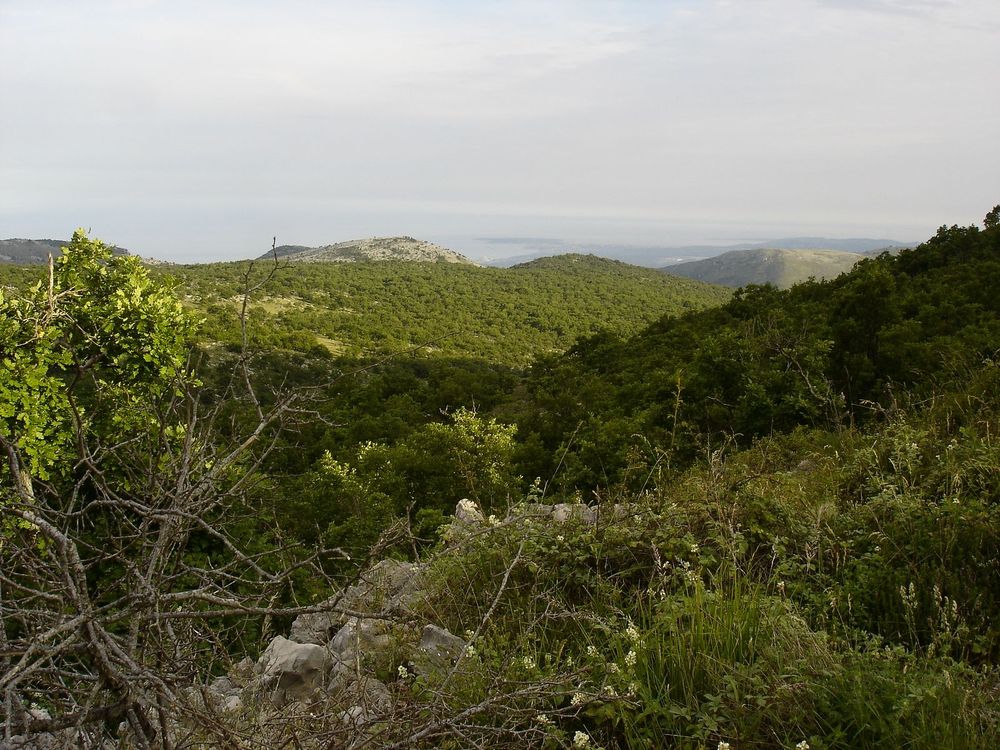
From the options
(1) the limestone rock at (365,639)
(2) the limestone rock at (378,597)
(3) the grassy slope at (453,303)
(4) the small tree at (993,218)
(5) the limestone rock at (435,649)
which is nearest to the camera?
(5) the limestone rock at (435,649)

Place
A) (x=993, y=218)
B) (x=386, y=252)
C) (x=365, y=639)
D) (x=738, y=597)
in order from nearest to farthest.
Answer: (x=738, y=597)
(x=365, y=639)
(x=993, y=218)
(x=386, y=252)

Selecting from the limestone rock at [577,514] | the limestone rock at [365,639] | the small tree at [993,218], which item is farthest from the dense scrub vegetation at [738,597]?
the small tree at [993,218]

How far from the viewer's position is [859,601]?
2.95 meters

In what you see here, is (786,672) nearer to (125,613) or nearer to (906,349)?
(125,613)

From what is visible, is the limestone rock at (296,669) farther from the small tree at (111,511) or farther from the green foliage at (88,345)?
the green foliage at (88,345)

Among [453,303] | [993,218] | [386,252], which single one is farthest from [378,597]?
[386,252]

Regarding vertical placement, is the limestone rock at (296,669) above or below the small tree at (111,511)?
below

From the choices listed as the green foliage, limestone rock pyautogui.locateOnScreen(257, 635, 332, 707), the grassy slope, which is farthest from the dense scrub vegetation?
the grassy slope

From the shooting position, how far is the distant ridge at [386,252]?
16650 cm

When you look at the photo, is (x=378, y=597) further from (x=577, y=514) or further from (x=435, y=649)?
(x=577, y=514)

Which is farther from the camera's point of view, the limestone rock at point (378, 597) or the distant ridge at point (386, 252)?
the distant ridge at point (386, 252)

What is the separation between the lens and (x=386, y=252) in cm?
17238

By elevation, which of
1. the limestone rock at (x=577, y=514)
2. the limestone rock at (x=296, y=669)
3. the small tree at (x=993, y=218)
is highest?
the small tree at (x=993, y=218)

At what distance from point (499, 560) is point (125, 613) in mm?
2257
